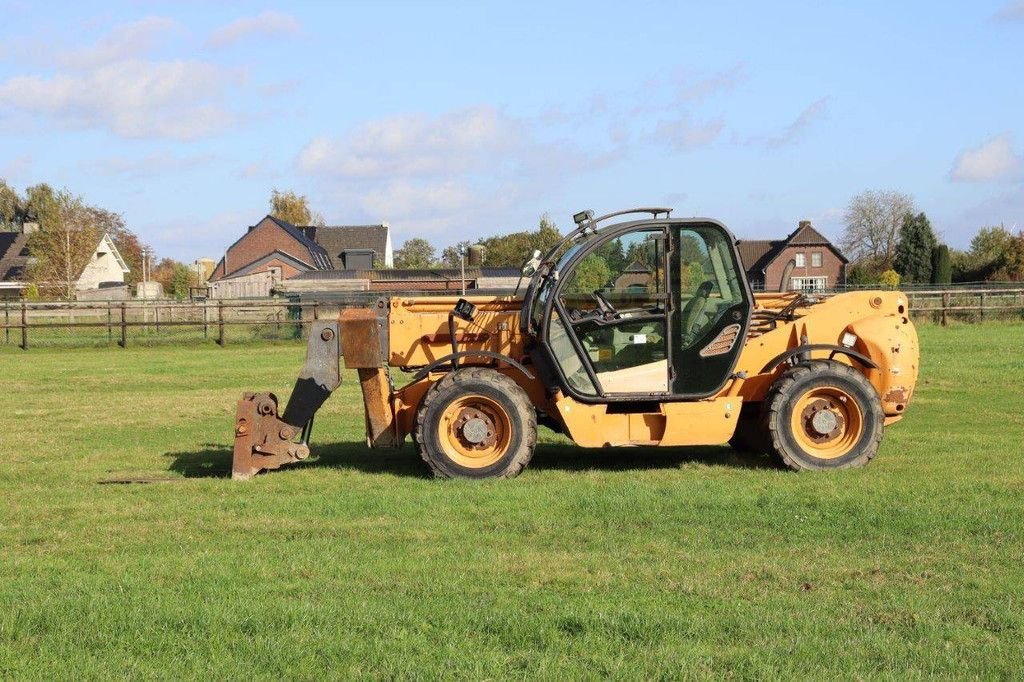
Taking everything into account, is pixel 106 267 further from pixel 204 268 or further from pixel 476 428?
pixel 476 428

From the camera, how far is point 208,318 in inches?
1529

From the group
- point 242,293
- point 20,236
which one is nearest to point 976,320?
point 242,293

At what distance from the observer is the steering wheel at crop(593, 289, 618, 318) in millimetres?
10125

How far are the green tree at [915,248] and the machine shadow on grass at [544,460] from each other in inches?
2636

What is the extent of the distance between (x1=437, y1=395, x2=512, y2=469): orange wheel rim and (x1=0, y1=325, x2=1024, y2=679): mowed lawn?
41 cm

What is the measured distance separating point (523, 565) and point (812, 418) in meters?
4.34

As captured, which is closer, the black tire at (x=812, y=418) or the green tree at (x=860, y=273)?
the black tire at (x=812, y=418)

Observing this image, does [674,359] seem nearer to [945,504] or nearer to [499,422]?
[499,422]

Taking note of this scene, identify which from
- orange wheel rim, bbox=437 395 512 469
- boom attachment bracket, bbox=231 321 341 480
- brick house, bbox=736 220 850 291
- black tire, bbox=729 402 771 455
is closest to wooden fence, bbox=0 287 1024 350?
boom attachment bracket, bbox=231 321 341 480

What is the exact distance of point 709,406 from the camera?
10.2 meters

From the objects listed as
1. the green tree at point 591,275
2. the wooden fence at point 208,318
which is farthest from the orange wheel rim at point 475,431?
the wooden fence at point 208,318

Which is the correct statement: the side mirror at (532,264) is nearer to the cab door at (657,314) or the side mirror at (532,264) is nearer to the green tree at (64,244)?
the cab door at (657,314)

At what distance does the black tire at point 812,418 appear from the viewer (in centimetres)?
1016

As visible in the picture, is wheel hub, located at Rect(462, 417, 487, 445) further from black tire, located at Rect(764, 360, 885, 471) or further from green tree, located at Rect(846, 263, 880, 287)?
green tree, located at Rect(846, 263, 880, 287)
